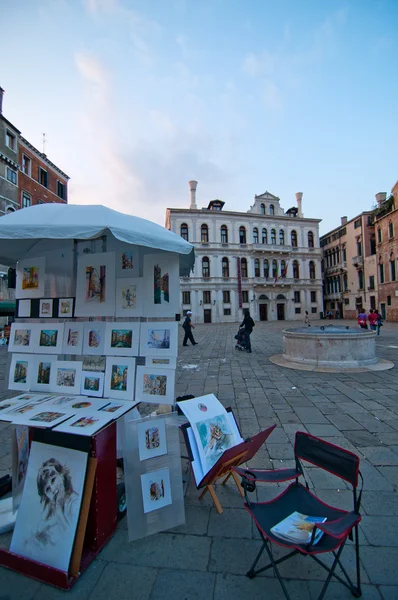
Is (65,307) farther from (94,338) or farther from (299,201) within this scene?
(299,201)

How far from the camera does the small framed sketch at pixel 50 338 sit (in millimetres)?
2734

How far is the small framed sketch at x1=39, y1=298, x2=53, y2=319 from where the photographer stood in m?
2.82

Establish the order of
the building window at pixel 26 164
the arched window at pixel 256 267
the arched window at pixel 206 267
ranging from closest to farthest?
the building window at pixel 26 164 → the arched window at pixel 206 267 → the arched window at pixel 256 267

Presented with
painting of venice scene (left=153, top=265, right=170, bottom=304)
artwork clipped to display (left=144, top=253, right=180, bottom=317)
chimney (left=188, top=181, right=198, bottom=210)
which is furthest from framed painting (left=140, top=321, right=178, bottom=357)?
chimney (left=188, top=181, right=198, bottom=210)

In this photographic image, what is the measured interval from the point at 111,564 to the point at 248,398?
3.78 meters

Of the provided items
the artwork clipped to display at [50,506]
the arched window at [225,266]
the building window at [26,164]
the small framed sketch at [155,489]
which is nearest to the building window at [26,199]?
the building window at [26,164]

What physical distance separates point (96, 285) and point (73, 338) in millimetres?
544

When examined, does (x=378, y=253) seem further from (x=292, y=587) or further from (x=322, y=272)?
(x=292, y=587)

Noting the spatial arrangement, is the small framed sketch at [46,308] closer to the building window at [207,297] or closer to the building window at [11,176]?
the building window at [11,176]

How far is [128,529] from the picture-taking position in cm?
205

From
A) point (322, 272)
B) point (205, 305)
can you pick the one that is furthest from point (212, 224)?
point (322, 272)

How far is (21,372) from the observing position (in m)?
2.79

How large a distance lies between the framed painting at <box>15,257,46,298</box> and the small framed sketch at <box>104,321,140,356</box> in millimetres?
856

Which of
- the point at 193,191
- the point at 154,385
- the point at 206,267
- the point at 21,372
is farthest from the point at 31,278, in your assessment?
the point at 193,191
